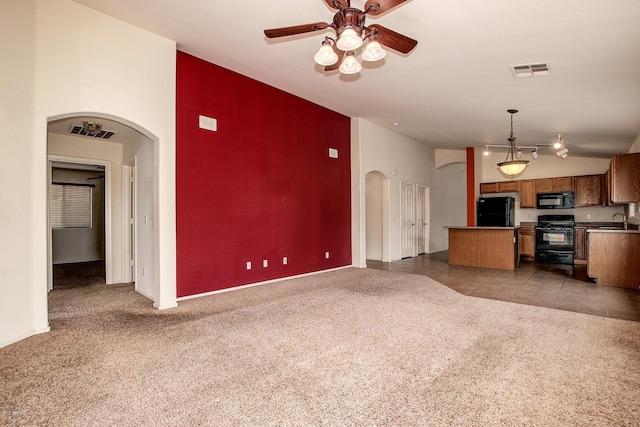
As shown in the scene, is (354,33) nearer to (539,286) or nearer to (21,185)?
(21,185)

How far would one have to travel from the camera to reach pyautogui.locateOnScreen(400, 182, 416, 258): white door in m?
8.62

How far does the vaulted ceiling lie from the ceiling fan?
483 mm

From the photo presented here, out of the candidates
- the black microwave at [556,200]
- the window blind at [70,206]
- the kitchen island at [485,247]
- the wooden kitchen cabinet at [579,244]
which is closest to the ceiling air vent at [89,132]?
the window blind at [70,206]

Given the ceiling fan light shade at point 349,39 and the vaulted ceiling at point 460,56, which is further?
the vaulted ceiling at point 460,56

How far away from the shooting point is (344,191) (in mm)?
6973

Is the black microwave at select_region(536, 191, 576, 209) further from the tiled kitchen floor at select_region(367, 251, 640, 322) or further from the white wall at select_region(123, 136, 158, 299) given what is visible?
the white wall at select_region(123, 136, 158, 299)

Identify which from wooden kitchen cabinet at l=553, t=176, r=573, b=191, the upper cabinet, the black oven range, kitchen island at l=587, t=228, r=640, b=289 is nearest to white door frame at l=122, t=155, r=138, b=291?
kitchen island at l=587, t=228, r=640, b=289

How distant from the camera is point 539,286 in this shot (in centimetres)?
523

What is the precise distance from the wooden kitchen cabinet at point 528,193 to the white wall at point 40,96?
8.89 metres

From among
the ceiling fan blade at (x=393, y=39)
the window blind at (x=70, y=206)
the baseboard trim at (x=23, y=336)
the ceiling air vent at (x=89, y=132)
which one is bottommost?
the baseboard trim at (x=23, y=336)

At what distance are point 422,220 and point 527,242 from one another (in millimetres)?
2662

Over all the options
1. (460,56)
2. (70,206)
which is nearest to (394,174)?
(460,56)

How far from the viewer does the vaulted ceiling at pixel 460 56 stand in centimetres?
312

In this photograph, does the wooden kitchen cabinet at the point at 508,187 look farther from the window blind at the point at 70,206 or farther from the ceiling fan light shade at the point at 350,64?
the window blind at the point at 70,206
